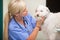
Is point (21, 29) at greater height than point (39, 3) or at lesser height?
lesser

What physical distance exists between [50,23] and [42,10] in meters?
0.11

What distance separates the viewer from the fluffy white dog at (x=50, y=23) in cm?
97

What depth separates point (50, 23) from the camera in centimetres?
99

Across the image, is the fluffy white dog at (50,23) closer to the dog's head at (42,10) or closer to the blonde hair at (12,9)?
the dog's head at (42,10)

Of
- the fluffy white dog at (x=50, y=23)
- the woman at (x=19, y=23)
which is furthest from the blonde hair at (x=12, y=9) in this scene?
the fluffy white dog at (x=50, y=23)

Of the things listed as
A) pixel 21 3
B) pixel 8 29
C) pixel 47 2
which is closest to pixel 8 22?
pixel 8 29

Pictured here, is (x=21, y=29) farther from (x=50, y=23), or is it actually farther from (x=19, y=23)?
(x=50, y=23)

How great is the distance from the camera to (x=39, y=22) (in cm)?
97

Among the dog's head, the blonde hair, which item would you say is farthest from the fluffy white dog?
the blonde hair

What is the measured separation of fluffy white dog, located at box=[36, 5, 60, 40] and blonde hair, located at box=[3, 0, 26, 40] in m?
0.12

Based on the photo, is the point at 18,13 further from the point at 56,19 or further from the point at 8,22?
the point at 56,19

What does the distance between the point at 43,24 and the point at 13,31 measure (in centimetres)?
22

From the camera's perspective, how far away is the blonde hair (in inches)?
36.6

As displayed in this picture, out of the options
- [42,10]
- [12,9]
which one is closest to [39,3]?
[42,10]
